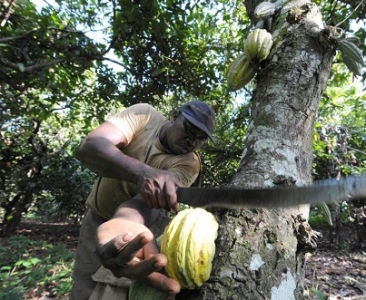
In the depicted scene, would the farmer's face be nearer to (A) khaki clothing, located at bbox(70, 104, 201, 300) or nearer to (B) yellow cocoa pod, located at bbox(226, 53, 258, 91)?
(A) khaki clothing, located at bbox(70, 104, 201, 300)

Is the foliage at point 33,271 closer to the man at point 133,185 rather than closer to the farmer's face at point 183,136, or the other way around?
the man at point 133,185

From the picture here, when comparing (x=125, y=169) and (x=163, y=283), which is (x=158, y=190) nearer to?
(x=125, y=169)

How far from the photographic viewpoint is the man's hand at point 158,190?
1271mm

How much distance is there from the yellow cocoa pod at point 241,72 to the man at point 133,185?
0.77ft

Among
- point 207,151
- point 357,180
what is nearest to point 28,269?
point 207,151

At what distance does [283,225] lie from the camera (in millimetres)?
1163

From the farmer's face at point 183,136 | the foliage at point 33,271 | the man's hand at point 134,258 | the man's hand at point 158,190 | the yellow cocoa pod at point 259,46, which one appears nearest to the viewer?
the man's hand at point 134,258

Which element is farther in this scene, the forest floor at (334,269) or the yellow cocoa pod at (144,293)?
the forest floor at (334,269)

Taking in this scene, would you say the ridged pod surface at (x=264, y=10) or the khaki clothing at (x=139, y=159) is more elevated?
the ridged pod surface at (x=264, y=10)

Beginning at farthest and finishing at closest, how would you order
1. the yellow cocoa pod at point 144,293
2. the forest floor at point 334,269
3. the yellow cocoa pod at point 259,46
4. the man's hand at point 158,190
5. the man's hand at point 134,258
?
the forest floor at point 334,269, the yellow cocoa pod at point 259,46, the man's hand at point 158,190, the yellow cocoa pod at point 144,293, the man's hand at point 134,258

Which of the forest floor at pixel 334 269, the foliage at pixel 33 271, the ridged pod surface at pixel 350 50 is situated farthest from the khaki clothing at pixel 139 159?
the foliage at pixel 33 271

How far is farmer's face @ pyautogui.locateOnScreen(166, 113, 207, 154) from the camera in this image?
1.81 metres

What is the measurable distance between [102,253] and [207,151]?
486 centimetres

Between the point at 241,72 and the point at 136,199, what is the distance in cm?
98
